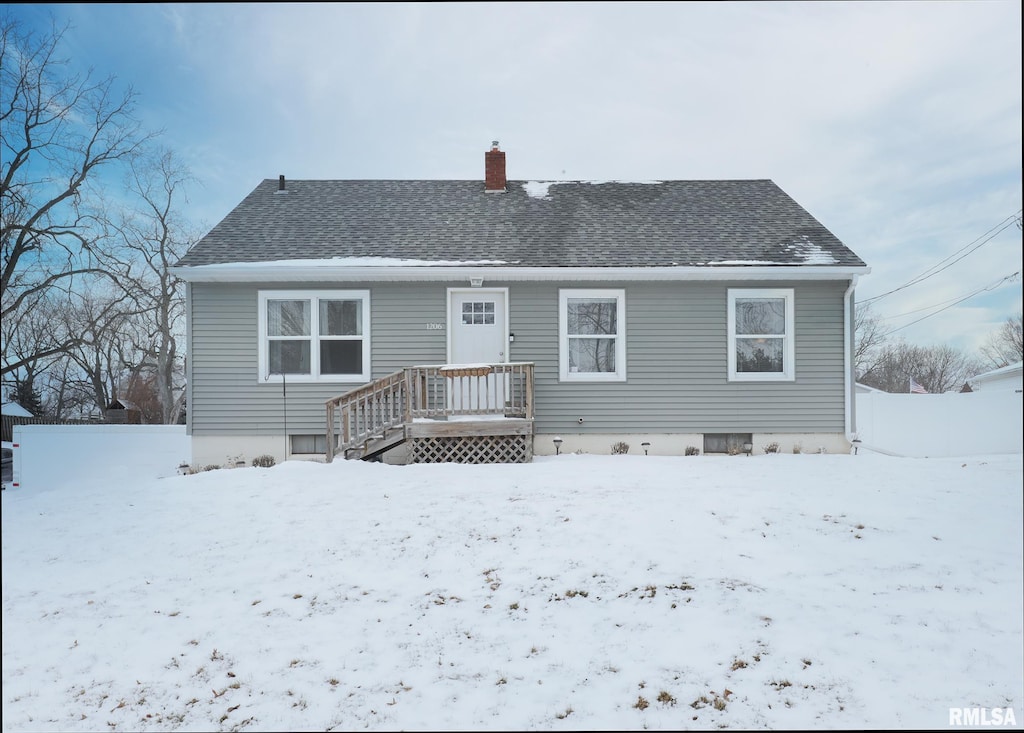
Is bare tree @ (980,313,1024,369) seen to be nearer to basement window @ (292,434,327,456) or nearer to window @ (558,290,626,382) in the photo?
window @ (558,290,626,382)

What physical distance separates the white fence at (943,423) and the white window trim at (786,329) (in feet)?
5.18

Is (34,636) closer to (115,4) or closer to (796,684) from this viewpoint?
(115,4)

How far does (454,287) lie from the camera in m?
8.30

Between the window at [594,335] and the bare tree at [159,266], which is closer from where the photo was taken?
the bare tree at [159,266]

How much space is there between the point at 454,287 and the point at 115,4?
521 centimetres

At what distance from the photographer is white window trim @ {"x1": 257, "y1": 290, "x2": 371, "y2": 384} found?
8.20 meters

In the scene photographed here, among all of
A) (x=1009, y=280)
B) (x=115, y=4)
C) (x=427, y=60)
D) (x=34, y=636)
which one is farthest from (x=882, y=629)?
(x=115, y=4)

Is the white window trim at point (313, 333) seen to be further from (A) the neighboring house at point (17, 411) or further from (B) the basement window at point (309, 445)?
(A) the neighboring house at point (17, 411)

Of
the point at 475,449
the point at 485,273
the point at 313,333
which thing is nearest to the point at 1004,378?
the point at 475,449

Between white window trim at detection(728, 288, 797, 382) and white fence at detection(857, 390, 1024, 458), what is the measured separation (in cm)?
158

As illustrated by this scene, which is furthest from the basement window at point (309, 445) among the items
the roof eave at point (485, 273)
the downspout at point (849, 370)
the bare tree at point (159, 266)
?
the downspout at point (849, 370)

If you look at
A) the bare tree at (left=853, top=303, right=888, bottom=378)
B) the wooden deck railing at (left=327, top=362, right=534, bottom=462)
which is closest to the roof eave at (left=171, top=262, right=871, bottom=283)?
the wooden deck railing at (left=327, top=362, right=534, bottom=462)

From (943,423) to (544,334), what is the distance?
507 centimetres

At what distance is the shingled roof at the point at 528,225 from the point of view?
830cm
